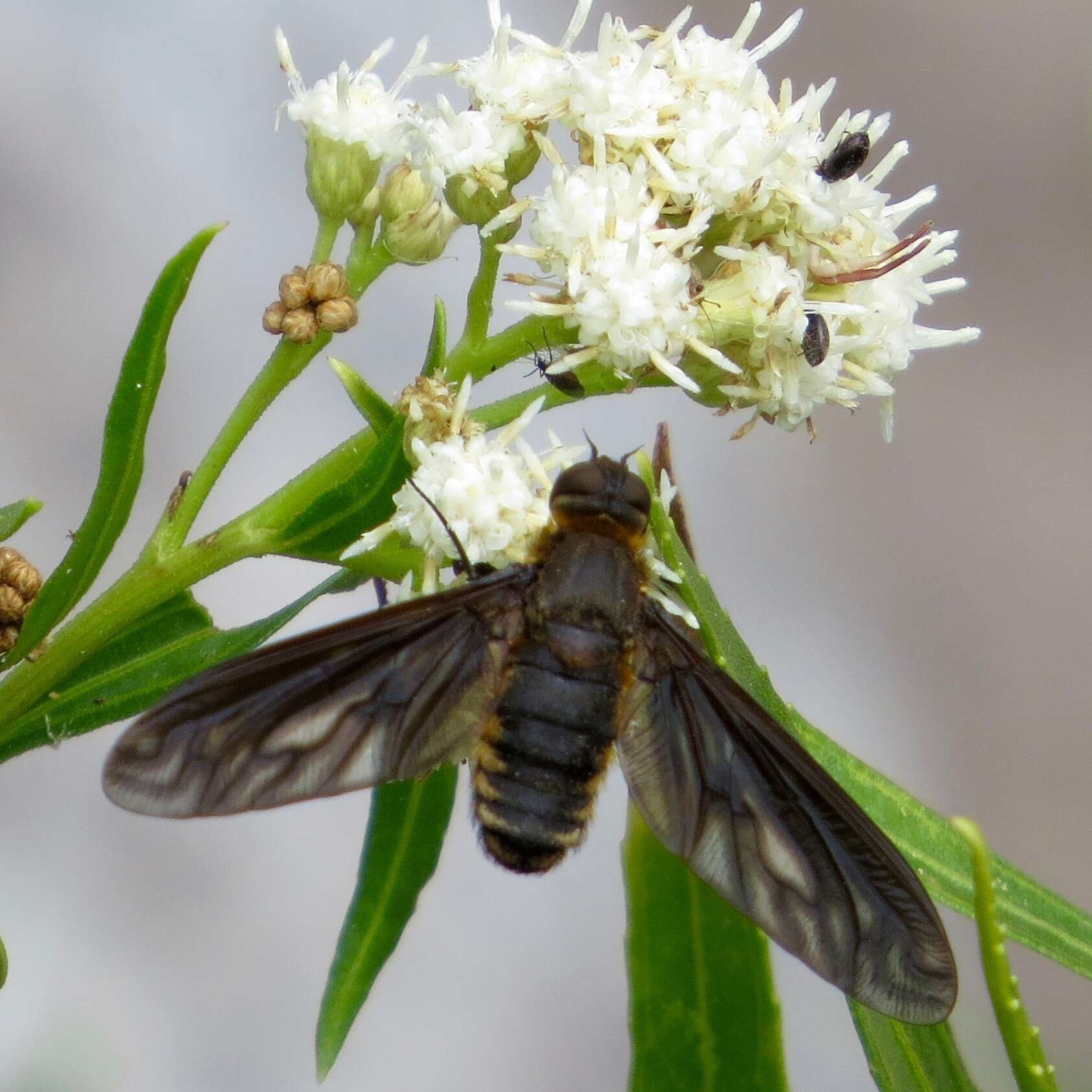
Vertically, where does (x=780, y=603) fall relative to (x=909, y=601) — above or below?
below

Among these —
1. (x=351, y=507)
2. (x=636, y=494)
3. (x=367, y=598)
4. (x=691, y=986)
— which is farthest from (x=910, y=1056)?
(x=367, y=598)

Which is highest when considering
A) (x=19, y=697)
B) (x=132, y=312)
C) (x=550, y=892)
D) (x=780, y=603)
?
(x=780, y=603)

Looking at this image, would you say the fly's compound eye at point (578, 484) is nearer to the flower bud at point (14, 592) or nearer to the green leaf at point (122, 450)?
the green leaf at point (122, 450)

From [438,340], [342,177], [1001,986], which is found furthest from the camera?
[342,177]

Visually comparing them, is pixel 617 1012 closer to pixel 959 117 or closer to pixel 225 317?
pixel 225 317

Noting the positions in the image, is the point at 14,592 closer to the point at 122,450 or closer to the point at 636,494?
the point at 122,450

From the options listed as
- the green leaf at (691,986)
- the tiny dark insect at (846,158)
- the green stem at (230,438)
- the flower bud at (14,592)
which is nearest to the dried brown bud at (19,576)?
the flower bud at (14,592)

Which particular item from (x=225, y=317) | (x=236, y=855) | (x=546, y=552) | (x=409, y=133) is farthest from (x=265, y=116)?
(x=546, y=552)
